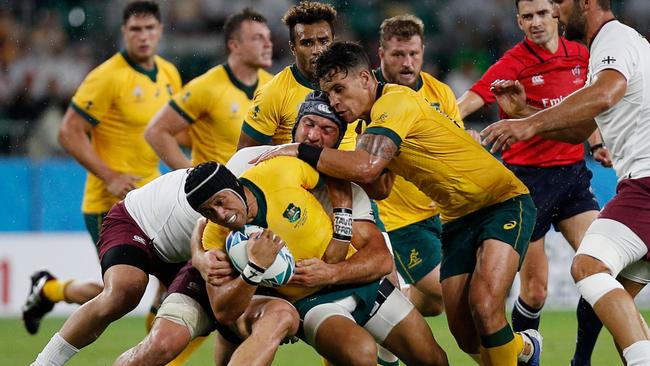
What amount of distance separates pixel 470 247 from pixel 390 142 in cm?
98

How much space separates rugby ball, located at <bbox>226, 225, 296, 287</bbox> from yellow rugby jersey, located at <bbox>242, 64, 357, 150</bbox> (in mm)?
2028

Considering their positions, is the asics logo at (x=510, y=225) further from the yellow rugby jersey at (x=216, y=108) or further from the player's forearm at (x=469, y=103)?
the yellow rugby jersey at (x=216, y=108)

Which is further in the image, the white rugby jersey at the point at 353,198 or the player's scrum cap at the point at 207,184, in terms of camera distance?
the white rugby jersey at the point at 353,198

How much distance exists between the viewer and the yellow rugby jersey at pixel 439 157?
627 cm

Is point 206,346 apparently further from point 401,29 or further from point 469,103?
point 401,29

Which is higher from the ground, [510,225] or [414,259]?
[510,225]

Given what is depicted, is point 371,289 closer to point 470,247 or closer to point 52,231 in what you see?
point 470,247

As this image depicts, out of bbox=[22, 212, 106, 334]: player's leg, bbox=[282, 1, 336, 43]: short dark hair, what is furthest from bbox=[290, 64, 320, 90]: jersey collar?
bbox=[22, 212, 106, 334]: player's leg

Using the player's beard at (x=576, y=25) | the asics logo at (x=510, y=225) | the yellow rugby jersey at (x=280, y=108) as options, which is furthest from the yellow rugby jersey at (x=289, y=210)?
the player's beard at (x=576, y=25)

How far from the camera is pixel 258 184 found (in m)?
6.05

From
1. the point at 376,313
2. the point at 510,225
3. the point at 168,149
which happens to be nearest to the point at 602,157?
the point at 510,225

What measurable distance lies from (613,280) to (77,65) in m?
10.9

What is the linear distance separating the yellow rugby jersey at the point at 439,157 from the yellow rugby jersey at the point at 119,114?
4.13 metres

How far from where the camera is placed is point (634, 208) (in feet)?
20.0
